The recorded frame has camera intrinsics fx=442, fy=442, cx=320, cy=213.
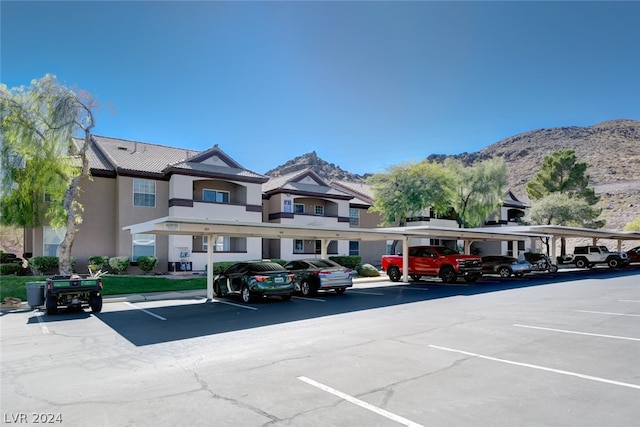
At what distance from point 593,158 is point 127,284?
130 m

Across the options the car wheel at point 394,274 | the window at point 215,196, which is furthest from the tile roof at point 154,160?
the car wheel at point 394,274

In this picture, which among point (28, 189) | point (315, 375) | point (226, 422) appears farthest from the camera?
point (28, 189)

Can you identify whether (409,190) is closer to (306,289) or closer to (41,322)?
(306,289)

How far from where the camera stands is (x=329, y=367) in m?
→ 7.21

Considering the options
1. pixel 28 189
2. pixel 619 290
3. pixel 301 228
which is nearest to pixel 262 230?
pixel 301 228

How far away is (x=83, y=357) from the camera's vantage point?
8312mm

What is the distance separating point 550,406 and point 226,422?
152 inches

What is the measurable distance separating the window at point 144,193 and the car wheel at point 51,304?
13952 millimetres

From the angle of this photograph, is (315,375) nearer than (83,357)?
Yes

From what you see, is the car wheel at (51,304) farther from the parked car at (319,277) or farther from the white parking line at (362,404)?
the white parking line at (362,404)

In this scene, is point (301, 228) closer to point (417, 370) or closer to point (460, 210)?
point (417, 370)

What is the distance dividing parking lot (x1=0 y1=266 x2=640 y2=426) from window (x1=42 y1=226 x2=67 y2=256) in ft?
41.0

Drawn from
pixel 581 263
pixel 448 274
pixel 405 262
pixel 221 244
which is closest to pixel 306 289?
pixel 405 262

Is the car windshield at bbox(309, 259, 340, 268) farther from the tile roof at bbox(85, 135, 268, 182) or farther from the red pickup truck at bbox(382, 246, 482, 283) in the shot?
the tile roof at bbox(85, 135, 268, 182)
